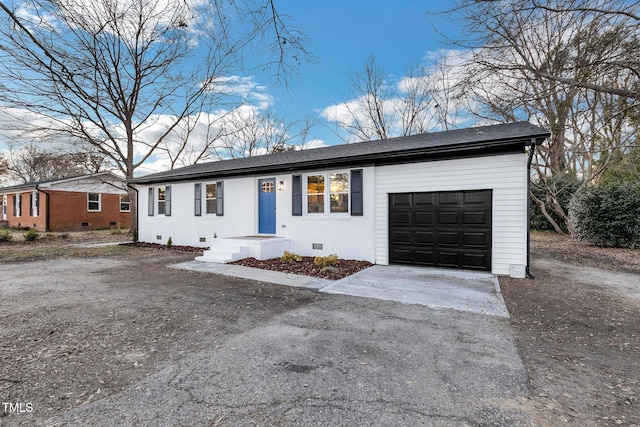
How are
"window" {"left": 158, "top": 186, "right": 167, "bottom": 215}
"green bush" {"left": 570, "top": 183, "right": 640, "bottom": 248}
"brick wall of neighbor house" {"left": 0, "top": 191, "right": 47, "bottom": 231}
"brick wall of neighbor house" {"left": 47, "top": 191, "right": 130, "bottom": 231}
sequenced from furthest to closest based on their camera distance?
1. "brick wall of neighbor house" {"left": 0, "top": 191, "right": 47, "bottom": 231}
2. "brick wall of neighbor house" {"left": 47, "top": 191, "right": 130, "bottom": 231}
3. "window" {"left": 158, "top": 186, "right": 167, "bottom": 215}
4. "green bush" {"left": 570, "top": 183, "right": 640, "bottom": 248}

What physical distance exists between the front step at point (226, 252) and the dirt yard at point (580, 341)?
6.56m

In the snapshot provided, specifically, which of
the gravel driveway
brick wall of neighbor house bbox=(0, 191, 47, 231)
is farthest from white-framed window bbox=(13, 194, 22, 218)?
the gravel driveway

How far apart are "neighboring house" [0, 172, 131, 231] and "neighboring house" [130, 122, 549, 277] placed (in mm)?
11278

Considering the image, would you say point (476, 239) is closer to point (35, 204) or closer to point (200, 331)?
point (200, 331)

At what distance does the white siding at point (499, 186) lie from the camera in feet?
20.9

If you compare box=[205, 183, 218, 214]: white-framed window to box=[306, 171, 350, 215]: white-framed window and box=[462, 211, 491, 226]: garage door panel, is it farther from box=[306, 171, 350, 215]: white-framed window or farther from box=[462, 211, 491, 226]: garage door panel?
box=[462, 211, 491, 226]: garage door panel

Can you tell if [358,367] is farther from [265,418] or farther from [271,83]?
[271,83]

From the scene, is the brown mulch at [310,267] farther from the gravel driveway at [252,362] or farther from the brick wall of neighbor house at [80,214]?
the brick wall of neighbor house at [80,214]

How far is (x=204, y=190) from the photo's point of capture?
11438 mm

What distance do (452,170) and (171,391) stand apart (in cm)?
689

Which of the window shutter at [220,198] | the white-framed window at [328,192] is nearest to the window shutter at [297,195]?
the white-framed window at [328,192]

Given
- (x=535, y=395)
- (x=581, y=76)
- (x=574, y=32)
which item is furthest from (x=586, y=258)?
(x=535, y=395)

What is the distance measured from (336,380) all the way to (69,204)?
75.3ft

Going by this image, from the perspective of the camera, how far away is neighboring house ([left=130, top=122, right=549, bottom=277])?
6504 millimetres
